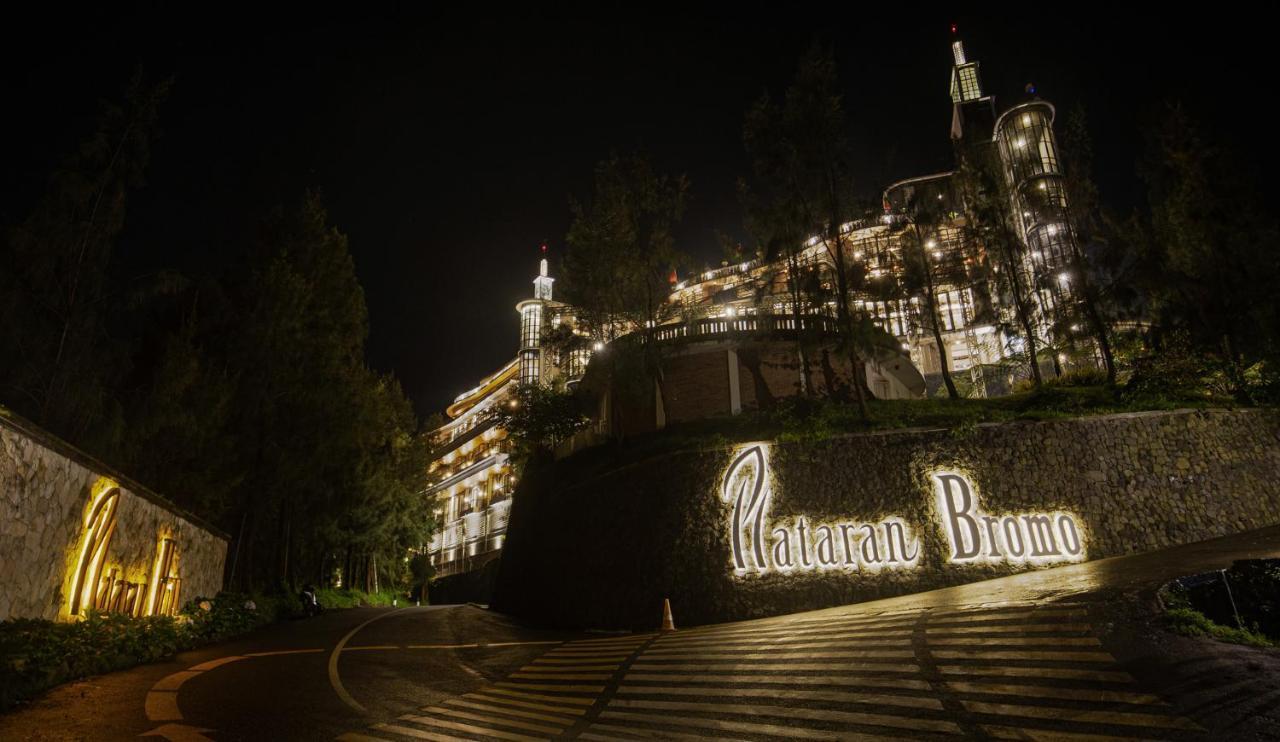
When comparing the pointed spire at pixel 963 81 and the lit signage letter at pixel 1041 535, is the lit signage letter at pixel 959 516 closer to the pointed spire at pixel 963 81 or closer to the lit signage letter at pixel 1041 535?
the lit signage letter at pixel 1041 535

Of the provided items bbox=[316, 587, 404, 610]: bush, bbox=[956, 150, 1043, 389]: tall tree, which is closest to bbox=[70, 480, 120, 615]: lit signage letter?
bbox=[316, 587, 404, 610]: bush

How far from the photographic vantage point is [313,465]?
73.2 feet

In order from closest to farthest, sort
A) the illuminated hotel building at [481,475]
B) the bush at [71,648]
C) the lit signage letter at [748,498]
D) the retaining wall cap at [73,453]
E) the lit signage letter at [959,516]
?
the bush at [71,648] → the retaining wall cap at [73,453] → the lit signage letter at [959,516] → the lit signage letter at [748,498] → the illuminated hotel building at [481,475]

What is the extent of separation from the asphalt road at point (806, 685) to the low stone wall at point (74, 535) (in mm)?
1944

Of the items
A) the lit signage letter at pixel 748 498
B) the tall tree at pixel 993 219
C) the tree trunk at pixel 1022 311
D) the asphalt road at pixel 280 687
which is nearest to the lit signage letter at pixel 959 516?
the lit signage letter at pixel 748 498

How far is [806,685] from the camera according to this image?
8.03 meters

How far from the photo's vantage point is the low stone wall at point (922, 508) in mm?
15328

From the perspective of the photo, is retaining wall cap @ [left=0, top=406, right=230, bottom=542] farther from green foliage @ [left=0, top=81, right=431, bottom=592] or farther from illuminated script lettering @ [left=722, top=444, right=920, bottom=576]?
illuminated script lettering @ [left=722, top=444, right=920, bottom=576]

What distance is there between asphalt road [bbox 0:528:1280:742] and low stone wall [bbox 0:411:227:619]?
1944mm

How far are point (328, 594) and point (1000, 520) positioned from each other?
26609mm

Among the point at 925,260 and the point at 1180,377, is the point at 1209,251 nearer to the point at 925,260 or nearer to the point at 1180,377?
the point at 1180,377

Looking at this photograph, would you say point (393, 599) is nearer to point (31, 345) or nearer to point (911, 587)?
point (31, 345)

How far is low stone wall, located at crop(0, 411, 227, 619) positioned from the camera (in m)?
9.27

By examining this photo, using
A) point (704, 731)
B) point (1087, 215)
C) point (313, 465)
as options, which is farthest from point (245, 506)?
point (1087, 215)
